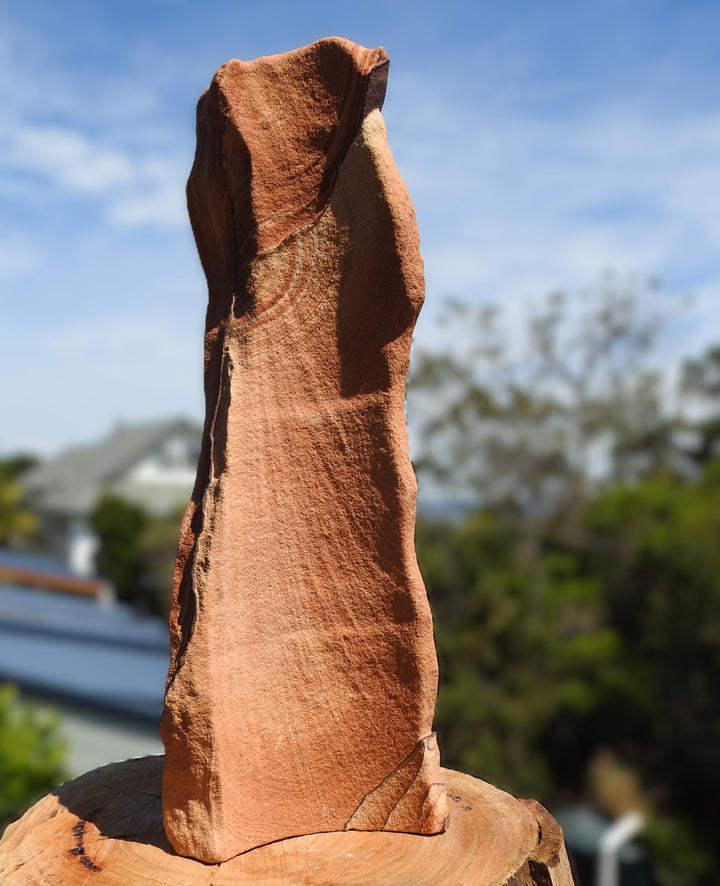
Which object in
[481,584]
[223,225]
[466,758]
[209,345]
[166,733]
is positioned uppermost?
[223,225]

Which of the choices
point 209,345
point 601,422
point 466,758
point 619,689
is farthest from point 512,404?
point 209,345

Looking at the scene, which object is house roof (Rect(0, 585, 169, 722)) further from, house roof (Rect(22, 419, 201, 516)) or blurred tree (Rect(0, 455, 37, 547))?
blurred tree (Rect(0, 455, 37, 547))

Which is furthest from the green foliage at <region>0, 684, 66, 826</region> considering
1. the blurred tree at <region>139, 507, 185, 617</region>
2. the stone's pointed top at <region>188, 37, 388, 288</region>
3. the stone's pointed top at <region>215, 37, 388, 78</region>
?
the blurred tree at <region>139, 507, 185, 617</region>

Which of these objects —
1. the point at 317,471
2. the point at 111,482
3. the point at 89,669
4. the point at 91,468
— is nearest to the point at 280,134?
the point at 317,471

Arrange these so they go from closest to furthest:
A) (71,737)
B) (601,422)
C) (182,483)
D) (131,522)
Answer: (71,737) < (601,422) < (131,522) < (182,483)

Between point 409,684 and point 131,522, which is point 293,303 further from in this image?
point 131,522

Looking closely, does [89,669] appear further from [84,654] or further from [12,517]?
[12,517]

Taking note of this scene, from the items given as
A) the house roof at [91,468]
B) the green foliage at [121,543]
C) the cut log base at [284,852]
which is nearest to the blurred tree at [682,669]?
the cut log base at [284,852]
